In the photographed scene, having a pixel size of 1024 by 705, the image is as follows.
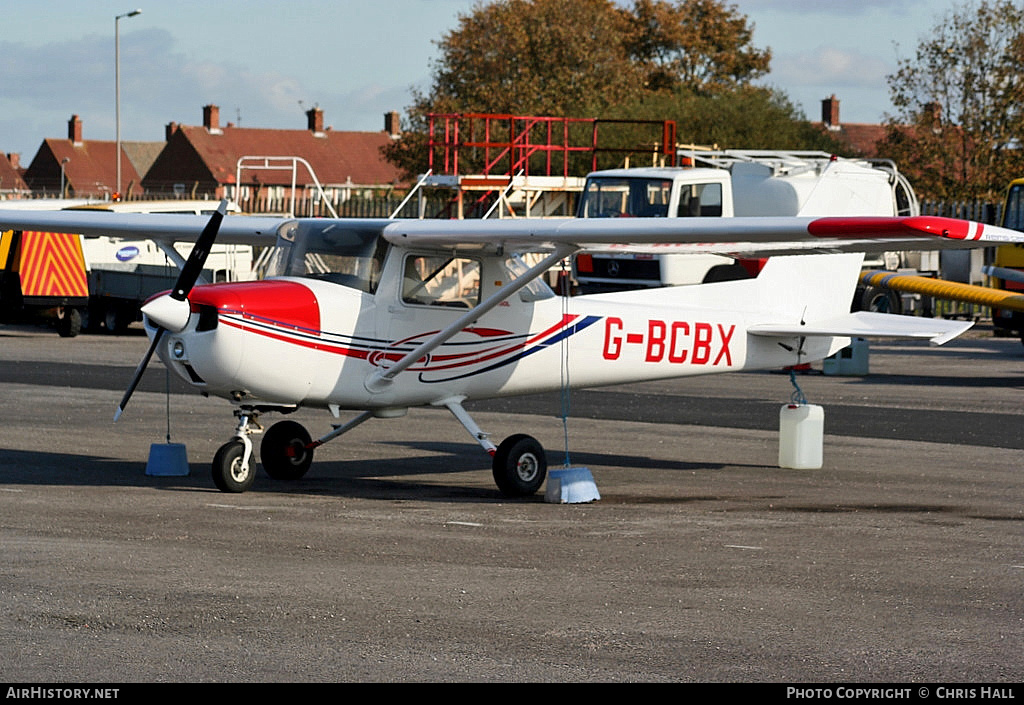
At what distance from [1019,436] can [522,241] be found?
6.54m

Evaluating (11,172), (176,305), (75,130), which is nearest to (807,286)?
(176,305)

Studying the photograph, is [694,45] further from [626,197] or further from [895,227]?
[895,227]

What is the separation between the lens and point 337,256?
11.3 meters

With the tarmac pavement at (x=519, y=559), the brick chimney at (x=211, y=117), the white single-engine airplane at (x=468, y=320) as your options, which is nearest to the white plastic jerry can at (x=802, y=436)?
the tarmac pavement at (x=519, y=559)

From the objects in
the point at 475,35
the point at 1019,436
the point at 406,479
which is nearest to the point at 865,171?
the point at 1019,436

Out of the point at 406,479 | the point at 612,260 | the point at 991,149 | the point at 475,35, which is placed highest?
the point at 475,35

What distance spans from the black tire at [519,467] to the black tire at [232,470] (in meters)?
1.82

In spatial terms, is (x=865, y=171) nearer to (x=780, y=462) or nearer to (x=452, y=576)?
(x=780, y=462)

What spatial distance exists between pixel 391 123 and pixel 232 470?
4049 inches

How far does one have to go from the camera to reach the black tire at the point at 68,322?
96.6ft

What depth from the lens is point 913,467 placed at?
42.5 ft

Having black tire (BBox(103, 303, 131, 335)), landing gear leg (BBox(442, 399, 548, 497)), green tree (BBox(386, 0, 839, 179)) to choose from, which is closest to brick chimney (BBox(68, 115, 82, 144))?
green tree (BBox(386, 0, 839, 179))

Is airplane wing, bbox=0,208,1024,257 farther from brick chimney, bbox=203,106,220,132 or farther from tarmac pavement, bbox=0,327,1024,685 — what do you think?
brick chimney, bbox=203,106,220,132

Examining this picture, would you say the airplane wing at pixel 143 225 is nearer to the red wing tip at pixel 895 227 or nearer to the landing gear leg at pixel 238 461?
the landing gear leg at pixel 238 461
